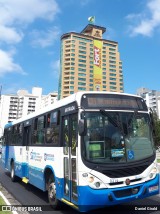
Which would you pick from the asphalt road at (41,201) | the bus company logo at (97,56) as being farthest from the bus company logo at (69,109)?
the bus company logo at (97,56)

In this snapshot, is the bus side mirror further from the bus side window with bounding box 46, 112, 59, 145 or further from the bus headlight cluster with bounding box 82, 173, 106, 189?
the bus side window with bounding box 46, 112, 59, 145

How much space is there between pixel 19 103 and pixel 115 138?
14276 cm

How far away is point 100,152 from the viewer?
6.52 meters

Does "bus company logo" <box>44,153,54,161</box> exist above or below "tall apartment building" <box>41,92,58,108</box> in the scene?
below

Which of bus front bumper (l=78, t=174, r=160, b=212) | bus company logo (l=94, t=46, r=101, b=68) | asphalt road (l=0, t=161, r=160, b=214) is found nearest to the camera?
bus front bumper (l=78, t=174, r=160, b=212)

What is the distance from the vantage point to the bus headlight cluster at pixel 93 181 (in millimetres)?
6277

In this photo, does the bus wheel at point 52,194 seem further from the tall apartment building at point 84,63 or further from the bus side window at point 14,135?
the tall apartment building at point 84,63

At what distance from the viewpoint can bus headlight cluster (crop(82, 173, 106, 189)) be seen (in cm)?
628

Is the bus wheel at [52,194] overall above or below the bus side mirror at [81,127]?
below

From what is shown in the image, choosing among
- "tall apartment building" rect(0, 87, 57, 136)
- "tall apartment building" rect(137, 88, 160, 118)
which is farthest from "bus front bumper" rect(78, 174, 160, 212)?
"tall apartment building" rect(137, 88, 160, 118)

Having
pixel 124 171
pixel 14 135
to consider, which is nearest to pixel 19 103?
pixel 14 135

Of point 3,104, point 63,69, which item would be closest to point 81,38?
point 63,69

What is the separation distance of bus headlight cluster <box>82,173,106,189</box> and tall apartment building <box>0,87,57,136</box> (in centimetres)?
13698

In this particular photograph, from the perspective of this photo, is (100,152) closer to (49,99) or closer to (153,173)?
(153,173)
